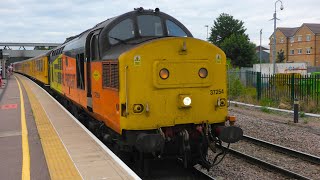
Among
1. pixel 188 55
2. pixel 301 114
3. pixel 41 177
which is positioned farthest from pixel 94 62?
pixel 301 114

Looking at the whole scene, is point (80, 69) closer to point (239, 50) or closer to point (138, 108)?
point (138, 108)

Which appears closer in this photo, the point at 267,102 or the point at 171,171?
the point at 171,171

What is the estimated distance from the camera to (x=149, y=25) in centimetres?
795

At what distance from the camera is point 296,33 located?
8781 centimetres

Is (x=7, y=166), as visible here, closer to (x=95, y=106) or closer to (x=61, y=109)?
(x=95, y=106)

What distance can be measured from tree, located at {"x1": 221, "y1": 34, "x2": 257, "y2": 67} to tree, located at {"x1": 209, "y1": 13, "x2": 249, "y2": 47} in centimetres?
701

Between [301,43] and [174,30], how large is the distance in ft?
276

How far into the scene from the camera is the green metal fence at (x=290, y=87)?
61.8 ft


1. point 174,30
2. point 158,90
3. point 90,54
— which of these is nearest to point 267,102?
point 174,30

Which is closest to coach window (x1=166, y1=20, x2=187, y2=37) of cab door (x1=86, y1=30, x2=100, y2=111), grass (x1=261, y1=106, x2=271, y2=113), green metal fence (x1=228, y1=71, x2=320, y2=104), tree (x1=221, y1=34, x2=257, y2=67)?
cab door (x1=86, y1=30, x2=100, y2=111)

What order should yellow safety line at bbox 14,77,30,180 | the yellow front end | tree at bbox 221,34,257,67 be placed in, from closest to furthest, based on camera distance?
yellow safety line at bbox 14,77,30,180 < the yellow front end < tree at bbox 221,34,257,67

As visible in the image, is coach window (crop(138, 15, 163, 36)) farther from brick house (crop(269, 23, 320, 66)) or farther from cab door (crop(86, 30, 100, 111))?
brick house (crop(269, 23, 320, 66))

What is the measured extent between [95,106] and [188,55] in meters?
2.59

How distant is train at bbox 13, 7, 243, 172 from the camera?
653cm
